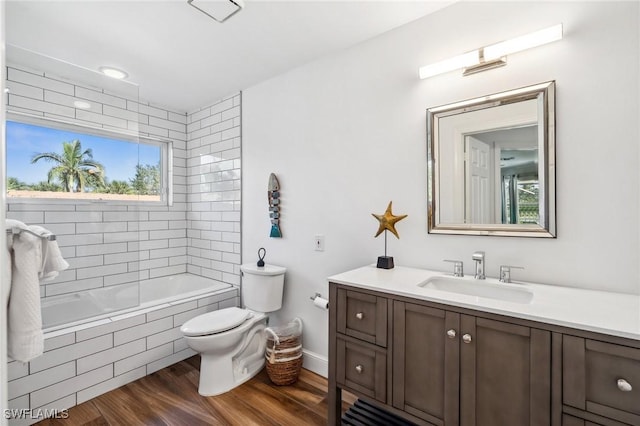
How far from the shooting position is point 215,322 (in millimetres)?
2088

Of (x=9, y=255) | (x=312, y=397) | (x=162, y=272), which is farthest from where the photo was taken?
(x=162, y=272)

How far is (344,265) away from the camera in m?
2.15

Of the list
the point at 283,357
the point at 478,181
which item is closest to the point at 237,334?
the point at 283,357

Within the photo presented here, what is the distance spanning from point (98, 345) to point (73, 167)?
4.16 ft

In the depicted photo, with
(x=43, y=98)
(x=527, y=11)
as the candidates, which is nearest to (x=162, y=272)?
(x=43, y=98)

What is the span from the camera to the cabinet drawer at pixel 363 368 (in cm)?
146

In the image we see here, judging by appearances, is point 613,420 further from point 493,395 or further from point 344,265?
point 344,265

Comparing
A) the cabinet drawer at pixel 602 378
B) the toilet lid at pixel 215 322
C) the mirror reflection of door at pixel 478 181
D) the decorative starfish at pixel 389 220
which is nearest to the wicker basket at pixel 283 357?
the toilet lid at pixel 215 322

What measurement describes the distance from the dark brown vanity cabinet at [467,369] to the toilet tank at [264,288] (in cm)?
119

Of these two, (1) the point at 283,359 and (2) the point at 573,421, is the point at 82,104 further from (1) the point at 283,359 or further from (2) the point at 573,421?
(2) the point at 573,421

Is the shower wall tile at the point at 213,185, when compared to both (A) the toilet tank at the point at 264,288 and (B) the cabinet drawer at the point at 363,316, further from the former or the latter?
(B) the cabinet drawer at the point at 363,316

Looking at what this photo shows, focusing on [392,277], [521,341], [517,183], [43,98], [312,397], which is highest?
[43,98]

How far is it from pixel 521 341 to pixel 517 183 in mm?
796

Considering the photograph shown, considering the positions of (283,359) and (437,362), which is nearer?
(437,362)
